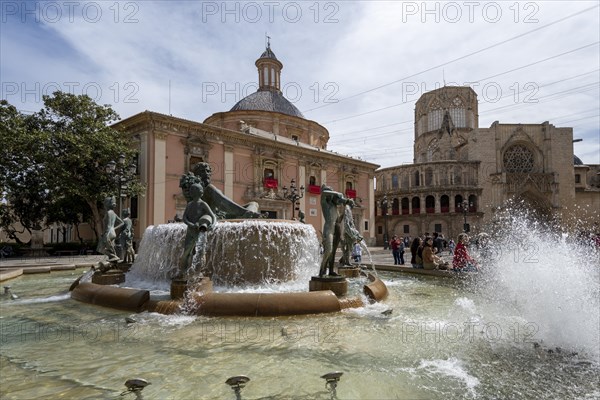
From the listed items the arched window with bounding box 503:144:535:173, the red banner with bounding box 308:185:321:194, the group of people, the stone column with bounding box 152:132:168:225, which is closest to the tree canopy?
the stone column with bounding box 152:132:168:225

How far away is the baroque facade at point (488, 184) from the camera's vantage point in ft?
153

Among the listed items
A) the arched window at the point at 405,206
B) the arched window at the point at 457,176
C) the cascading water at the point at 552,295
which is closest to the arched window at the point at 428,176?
the arched window at the point at 457,176

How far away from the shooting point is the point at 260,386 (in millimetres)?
3166

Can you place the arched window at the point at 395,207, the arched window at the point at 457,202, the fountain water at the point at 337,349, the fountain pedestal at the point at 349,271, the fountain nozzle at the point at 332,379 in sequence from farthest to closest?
1. the arched window at the point at 395,207
2. the arched window at the point at 457,202
3. the fountain pedestal at the point at 349,271
4. the fountain water at the point at 337,349
5. the fountain nozzle at the point at 332,379

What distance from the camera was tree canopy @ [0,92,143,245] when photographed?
21391 millimetres

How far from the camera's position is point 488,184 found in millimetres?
47844

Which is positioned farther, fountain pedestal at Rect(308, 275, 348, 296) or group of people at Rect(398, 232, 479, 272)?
group of people at Rect(398, 232, 479, 272)

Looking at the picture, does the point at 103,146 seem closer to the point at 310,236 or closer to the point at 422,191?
the point at 310,236

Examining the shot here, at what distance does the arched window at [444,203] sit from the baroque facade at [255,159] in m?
12.3

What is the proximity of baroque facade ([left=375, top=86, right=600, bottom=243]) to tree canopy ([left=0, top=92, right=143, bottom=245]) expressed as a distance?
113 feet

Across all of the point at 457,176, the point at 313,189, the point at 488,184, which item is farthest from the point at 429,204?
the point at 313,189

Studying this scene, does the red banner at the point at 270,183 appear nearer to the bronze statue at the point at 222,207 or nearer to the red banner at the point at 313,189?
the red banner at the point at 313,189

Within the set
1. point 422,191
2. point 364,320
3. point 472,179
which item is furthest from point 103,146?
point 472,179

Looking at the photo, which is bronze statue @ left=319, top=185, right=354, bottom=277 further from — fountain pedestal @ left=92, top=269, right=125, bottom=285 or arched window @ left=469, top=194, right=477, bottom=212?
arched window @ left=469, top=194, right=477, bottom=212
